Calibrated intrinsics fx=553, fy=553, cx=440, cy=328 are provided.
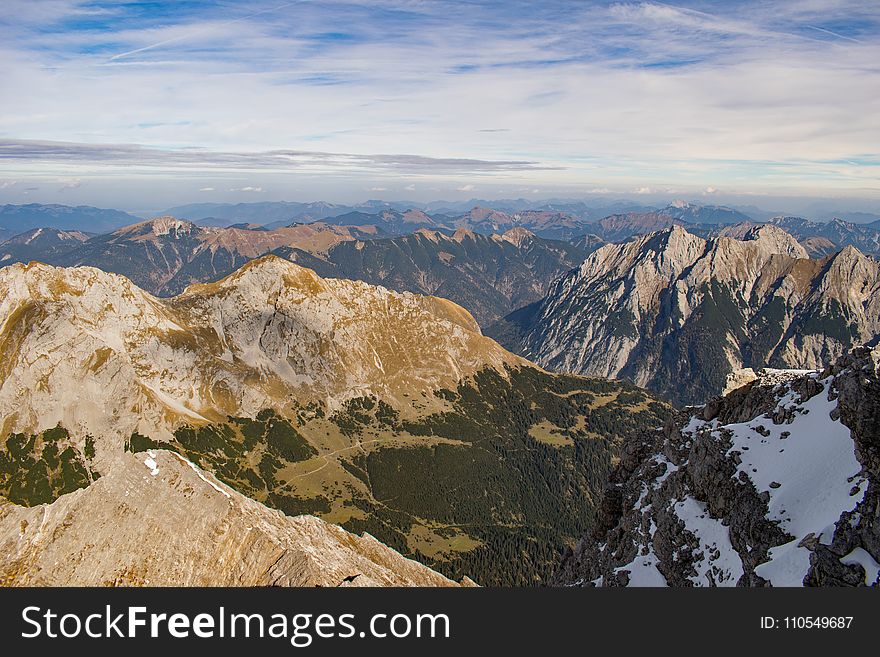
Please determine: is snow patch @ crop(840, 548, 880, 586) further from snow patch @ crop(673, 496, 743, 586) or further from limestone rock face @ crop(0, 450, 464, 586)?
limestone rock face @ crop(0, 450, 464, 586)

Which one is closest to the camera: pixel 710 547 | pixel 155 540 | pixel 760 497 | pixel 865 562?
pixel 865 562

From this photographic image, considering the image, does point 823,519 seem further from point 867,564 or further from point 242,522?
point 242,522

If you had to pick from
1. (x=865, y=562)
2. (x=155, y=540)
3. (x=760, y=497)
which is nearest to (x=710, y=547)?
(x=760, y=497)

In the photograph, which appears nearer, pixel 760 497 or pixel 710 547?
pixel 760 497

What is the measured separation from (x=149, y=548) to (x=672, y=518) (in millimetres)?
71193

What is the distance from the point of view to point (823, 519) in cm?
6166

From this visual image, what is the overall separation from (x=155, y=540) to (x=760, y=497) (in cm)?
7760

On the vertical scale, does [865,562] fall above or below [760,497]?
above

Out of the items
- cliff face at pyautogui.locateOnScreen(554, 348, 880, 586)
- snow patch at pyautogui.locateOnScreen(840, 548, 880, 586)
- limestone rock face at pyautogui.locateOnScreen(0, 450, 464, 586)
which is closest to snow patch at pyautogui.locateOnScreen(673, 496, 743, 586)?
cliff face at pyautogui.locateOnScreen(554, 348, 880, 586)

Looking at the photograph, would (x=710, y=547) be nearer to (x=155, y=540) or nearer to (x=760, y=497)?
(x=760, y=497)

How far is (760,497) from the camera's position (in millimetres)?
71438

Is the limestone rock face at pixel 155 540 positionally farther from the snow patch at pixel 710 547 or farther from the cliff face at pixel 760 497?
the snow patch at pixel 710 547

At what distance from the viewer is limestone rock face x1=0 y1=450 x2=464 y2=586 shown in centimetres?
6750

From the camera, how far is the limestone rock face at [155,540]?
67500mm
